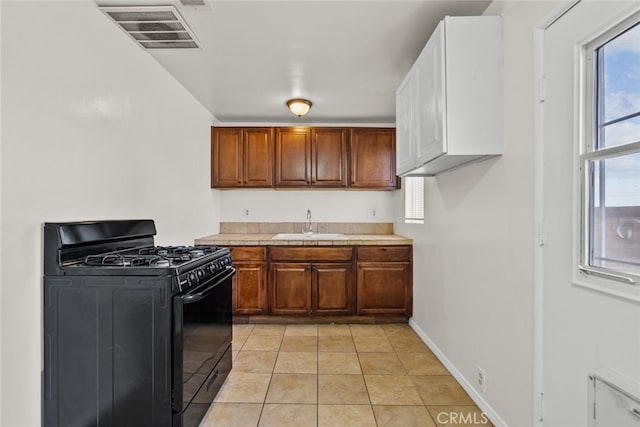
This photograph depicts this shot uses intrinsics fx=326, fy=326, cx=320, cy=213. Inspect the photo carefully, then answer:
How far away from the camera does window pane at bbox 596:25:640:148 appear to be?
42.1 inches

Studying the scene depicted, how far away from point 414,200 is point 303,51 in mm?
2042

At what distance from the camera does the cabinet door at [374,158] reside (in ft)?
13.2

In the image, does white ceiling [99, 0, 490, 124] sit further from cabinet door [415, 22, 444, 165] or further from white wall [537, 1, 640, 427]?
white wall [537, 1, 640, 427]

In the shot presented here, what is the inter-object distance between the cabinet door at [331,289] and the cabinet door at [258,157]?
1.25 meters

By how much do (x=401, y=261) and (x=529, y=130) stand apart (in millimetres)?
2292

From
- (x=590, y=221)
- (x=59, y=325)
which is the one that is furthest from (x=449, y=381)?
(x=59, y=325)

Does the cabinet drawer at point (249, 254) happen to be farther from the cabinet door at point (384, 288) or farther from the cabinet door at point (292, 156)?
the cabinet door at point (384, 288)

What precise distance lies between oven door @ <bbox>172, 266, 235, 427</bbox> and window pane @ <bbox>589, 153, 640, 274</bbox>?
174 cm

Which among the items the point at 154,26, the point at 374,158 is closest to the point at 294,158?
the point at 374,158

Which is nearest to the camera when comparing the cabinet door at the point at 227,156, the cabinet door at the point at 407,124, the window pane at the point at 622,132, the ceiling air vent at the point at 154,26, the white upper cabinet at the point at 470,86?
the window pane at the point at 622,132

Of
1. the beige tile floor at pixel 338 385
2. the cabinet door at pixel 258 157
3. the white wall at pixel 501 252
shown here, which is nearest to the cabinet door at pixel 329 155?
the cabinet door at pixel 258 157

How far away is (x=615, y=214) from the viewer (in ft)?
3.78

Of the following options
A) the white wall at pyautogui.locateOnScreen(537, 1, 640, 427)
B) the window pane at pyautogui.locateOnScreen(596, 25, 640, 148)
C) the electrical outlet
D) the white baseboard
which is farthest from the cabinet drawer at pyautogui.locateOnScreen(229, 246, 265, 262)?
the window pane at pyautogui.locateOnScreen(596, 25, 640, 148)

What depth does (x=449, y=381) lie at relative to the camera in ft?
7.74
